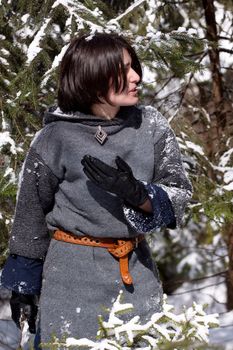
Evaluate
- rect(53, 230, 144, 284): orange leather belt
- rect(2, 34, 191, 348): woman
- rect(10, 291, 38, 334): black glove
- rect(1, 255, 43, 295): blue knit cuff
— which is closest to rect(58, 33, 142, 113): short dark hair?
rect(2, 34, 191, 348): woman

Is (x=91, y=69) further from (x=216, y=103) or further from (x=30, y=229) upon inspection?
(x=216, y=103)

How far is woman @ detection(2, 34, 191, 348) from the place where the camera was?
234 cm

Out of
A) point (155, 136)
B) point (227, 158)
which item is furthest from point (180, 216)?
point (227, 158)

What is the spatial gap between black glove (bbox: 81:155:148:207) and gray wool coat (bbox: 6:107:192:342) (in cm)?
13

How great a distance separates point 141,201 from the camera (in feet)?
7.36

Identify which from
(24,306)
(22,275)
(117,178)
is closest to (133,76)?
(117,178)

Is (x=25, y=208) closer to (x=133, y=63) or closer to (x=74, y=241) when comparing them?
(x=74, y=241)

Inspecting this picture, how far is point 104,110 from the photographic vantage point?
2447mm

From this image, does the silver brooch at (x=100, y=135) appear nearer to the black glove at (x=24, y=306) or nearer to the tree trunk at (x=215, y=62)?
the black glove at (x=24, y=306)

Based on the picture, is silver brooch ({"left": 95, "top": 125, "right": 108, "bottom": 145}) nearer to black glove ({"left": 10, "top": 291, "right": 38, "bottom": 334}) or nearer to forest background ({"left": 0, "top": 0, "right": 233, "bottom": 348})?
black glove ({"left": 10, "top": 291, "right": 38, "bottom": 334})

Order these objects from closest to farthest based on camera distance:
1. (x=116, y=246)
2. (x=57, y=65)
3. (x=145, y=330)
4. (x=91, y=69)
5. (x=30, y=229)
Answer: (x=145, y=330) → (x=91, y=69) → (x=116, y=246) → (x=30, y=229) → (x=57, y=65)

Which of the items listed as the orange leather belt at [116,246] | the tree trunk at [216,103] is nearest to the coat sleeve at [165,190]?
the orange leather belt at [116,246]

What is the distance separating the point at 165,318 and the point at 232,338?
2.16 meters

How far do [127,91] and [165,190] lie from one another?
1.34 ft
